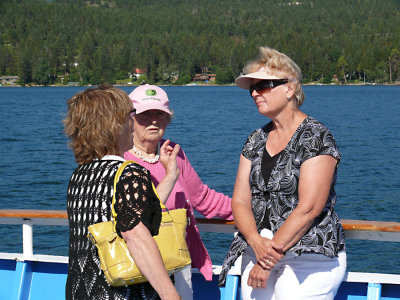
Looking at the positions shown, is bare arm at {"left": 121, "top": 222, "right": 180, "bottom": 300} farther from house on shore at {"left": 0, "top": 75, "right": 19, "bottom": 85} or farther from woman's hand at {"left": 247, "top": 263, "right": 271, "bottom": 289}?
house on shore at {"left": 0, "top": 75, "right": 19, "bottom": 85}

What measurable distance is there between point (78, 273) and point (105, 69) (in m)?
130

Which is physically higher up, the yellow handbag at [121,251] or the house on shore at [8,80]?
the yellow handbag at [121,251]

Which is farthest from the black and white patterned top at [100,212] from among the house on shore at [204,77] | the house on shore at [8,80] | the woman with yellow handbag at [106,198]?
the house on shore at [8,80]

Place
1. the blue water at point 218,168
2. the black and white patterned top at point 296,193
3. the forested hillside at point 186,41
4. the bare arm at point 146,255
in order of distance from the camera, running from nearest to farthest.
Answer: the bare arm at point 146,255, the black and white patterned top at point 296,193, the blue water at point 218,168, the forested hillside at point 186,41

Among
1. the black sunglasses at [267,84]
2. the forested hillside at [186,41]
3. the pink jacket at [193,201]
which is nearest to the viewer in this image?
the black sunglasses at [267,84]

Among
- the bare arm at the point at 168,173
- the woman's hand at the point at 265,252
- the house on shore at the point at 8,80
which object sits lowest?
the house on shore at the point at 8,80

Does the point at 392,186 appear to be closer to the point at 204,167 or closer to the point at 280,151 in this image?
the point at 204,167

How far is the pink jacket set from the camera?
8.01 ft

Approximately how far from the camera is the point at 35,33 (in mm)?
146750

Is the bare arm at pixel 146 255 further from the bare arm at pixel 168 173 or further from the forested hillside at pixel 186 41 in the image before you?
the forested hillside at pixel 186 41

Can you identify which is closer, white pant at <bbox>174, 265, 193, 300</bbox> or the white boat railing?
white pant at <bbox>174, 265, 193, 300</bbox>

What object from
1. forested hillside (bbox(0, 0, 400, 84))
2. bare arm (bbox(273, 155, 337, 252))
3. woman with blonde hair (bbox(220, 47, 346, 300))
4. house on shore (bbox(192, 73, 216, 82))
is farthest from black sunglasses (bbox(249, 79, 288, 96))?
house on shore (bbox(192, 73, 216, 82))

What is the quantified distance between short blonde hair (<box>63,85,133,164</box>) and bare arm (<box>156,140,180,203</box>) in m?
0.28

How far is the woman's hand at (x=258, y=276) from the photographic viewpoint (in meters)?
2.23
